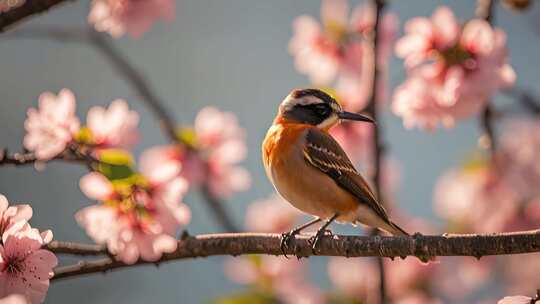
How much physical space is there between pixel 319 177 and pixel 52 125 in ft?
2.85

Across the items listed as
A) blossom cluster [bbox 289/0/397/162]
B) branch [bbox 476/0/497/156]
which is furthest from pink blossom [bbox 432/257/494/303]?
branch [bbox 476/0/497/156]

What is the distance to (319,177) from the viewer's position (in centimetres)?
290

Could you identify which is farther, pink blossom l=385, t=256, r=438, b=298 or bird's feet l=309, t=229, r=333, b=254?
pink blossom l=385, t=256, r=438, b=298

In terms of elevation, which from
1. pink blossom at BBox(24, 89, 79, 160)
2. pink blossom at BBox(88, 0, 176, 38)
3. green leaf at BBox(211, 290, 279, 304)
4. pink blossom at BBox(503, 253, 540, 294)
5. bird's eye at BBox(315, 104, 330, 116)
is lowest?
pink blossom at BBox(503, 253, 540, 294)

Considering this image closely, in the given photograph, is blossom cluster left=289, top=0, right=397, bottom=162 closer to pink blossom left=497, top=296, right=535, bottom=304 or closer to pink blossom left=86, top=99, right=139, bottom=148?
pink blossom left=86, top=99, right=139, bottom=148

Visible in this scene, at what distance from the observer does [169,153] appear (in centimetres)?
333

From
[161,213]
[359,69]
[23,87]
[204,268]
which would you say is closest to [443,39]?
[359,69]

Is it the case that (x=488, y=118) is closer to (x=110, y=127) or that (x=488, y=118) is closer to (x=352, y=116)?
(x=352, y=116)

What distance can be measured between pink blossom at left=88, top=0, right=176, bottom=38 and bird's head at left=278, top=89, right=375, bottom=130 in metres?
0.57

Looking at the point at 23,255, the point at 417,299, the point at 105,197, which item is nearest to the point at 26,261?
the point at 23,255

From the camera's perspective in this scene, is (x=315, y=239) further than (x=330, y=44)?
No

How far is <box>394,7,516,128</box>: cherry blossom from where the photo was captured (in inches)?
114

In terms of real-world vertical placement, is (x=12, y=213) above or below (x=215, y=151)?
above

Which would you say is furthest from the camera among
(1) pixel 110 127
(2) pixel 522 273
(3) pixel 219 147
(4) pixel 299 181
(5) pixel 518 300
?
(2) pixel 522 273
